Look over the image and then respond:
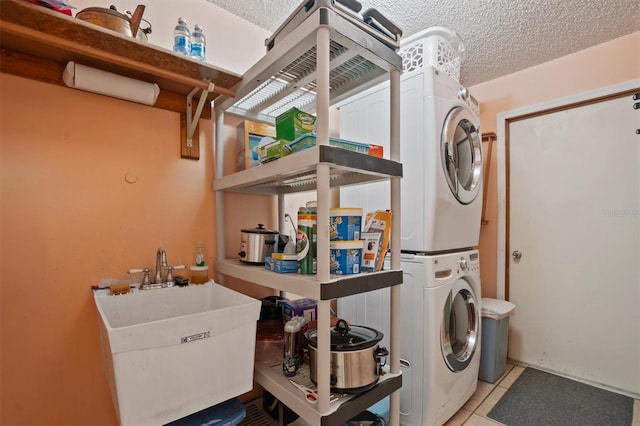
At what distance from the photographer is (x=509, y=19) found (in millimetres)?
1879

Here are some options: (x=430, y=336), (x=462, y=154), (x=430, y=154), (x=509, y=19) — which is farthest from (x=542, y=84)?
(x=430, y=336)

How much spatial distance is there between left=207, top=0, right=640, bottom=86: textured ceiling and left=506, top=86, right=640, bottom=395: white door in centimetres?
47

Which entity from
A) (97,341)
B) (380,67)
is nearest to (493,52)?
(380,67)

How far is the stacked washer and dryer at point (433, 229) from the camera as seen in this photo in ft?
4.97

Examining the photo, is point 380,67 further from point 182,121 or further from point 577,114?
point 577,114

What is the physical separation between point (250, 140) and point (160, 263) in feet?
2.42

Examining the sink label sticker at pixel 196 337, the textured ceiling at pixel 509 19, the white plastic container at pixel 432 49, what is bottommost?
the sink label sticker at pixel 196 337

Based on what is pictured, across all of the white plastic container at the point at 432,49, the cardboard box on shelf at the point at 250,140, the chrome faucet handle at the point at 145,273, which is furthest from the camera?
the white plastic container at the point at 432,49

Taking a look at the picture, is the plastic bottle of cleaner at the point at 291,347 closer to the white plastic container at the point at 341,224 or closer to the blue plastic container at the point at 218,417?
the blue plastic container at the point at 218,417

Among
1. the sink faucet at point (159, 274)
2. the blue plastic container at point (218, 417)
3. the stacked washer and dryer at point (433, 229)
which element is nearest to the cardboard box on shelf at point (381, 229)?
the stacked washer and dryer at point (433, 229)

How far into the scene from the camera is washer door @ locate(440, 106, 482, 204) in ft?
5.31

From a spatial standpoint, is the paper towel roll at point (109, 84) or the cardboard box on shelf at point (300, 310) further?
the cardboard box on shelf at point (300, 310)

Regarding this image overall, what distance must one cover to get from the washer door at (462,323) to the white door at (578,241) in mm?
963

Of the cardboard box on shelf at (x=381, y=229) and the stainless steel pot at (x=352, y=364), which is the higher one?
the cardboard box on shelf at (x=381, y=229)
